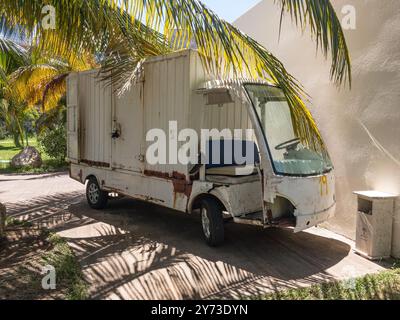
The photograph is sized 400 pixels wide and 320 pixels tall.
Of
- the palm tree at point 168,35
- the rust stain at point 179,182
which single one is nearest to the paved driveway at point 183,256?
the rust stain at point 179,182

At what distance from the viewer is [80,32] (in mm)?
5520

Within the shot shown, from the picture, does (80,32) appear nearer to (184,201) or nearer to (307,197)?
(184,201)

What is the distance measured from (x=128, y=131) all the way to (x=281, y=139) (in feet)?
10.1

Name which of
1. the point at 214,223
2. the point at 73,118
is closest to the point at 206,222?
the point at 214,223

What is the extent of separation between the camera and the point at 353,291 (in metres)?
4.54

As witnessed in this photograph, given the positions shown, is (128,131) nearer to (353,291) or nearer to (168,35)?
(168,35)

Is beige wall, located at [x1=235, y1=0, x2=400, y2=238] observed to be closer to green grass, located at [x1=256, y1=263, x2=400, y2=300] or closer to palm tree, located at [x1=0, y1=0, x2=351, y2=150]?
palm tree, located at [x1=0, y1=0, x2=351, y2=150]

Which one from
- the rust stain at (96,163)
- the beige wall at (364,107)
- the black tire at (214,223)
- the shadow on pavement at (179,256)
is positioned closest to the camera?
the shadow on pavement at (179,256)

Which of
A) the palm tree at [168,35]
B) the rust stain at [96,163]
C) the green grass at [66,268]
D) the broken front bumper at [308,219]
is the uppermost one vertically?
the palm tree at [168,35]

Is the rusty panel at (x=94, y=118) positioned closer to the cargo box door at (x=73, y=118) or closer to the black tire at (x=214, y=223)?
the cargo box door at (x=73, y=118)

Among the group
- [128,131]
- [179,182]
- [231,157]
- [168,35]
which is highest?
[168,35]

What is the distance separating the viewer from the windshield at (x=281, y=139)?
5621mm

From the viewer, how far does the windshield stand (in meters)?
5.62

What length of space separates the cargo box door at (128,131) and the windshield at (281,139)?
2332mm
